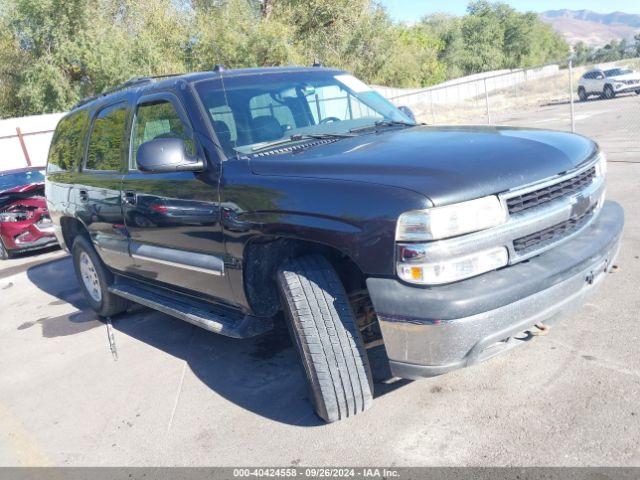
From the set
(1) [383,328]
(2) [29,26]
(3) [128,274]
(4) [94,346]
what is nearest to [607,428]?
(1) [383,328]

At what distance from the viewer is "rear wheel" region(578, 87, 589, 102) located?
29.1m

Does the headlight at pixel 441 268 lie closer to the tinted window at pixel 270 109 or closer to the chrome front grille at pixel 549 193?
the chrome front grille at pixel 549 193

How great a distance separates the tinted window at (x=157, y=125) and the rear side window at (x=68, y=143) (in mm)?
1197

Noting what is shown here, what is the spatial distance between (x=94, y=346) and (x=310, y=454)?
2.82 meters

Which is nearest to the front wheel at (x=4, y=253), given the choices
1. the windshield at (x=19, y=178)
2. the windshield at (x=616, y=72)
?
the windshield at (x=19, y=178)

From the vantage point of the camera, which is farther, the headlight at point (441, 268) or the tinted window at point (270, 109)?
the tinted window at point (270, 109)

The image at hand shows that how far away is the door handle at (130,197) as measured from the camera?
4434mm

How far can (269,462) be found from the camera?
312cm

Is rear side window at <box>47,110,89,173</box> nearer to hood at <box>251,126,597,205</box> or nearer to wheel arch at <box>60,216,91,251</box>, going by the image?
wheel arch at <box>60,216,91,251</box>

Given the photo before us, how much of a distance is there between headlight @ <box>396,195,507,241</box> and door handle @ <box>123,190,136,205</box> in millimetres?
2446

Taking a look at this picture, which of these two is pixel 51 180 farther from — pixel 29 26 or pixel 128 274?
pixel 29 26

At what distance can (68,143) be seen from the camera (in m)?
5.90

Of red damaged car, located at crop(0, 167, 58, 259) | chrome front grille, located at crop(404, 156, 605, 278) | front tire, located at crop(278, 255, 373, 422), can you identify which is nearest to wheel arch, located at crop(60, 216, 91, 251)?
front tire, located at crop(278, 255, 373, 422)

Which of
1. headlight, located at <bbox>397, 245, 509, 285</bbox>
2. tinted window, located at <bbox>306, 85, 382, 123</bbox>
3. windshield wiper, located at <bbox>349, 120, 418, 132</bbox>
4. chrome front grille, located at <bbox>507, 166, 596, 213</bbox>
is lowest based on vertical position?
headlight, located at <bbox>397, 245, 509, 285</bbox>
